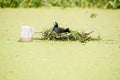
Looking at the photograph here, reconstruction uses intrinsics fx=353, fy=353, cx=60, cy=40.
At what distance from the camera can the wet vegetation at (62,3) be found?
4.82 metres

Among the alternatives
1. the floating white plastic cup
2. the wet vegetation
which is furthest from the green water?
the wet vegetation

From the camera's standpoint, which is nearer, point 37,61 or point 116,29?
point 37,61

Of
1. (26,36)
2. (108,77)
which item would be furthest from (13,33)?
(108,77)

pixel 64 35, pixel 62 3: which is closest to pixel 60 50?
pixel 64 35

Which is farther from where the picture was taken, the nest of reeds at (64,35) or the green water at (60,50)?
the nest of reeds at (64,35)

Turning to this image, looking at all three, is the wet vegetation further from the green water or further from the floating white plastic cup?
the floating white plastic cup

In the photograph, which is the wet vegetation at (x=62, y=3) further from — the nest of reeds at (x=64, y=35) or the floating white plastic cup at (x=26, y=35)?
the floating white plastic cup at (x=26, y=35)

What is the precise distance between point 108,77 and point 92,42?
1.01 m

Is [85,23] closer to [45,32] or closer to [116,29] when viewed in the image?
[116,29]

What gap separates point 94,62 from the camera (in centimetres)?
279

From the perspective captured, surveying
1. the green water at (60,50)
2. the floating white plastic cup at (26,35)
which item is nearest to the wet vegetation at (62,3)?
the green water at (60,50)

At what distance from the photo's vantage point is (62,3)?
486 cm

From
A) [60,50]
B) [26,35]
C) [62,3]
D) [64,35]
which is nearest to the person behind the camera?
[60,50]

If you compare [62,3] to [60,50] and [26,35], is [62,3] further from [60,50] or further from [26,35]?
[60,50]
